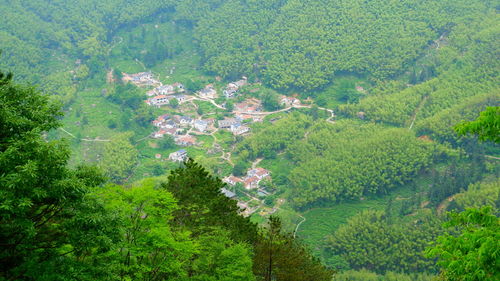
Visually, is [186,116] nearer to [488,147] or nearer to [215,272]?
[488,147]

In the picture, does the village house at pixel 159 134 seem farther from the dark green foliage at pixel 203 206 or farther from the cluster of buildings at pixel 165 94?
the dark green foliage at pixel 203 206

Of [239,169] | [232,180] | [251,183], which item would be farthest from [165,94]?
[251,183]

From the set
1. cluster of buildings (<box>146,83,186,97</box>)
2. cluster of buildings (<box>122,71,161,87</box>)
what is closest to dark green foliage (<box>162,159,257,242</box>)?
cluster of buildings (<box>146,83,186,97</box>)

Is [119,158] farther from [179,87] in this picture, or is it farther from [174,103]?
[179,87]

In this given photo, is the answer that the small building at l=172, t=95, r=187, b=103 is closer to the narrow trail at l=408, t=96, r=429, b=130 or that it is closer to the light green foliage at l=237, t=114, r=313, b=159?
the light green foliage at l=237, t=114, r=313, b=159

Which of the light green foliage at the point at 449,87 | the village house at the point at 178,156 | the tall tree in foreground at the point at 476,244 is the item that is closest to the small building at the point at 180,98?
the village house at the point at 178,156

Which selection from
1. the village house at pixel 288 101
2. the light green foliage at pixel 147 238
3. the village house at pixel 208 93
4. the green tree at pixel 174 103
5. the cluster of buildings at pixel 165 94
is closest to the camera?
the light green foliage at pixel 147 238
